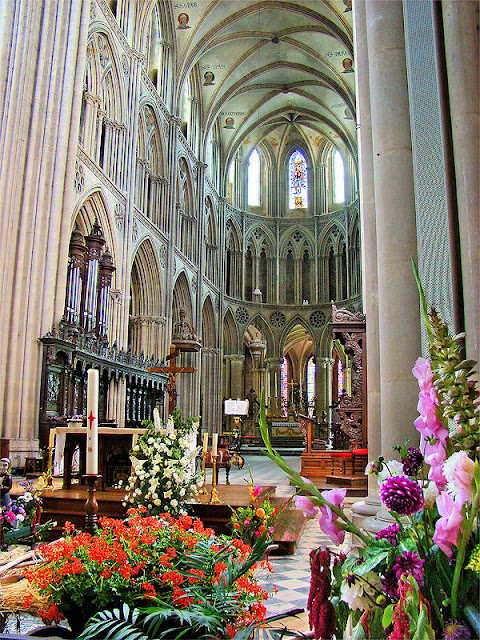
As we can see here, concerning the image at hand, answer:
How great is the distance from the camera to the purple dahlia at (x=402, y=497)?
1071 mm

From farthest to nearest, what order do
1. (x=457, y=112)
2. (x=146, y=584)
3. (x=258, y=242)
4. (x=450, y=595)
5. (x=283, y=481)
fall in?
(x=258, y=242) → (x=283, y=481) → (x=457, y=112) → (x=146, y=584) → (x=450, y=595)

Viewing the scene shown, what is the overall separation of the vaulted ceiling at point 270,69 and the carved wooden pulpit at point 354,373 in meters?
15.4

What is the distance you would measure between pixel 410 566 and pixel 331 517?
0.58 feet

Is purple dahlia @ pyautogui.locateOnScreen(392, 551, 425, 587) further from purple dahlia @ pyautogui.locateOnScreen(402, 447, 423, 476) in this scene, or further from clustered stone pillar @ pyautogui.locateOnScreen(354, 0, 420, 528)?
clustered stone pillar @ pyautogui.locateOnScreen(354, 0, 420, 528)

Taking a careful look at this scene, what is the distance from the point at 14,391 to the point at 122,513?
5.79 m

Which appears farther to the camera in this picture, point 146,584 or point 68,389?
point 68,389

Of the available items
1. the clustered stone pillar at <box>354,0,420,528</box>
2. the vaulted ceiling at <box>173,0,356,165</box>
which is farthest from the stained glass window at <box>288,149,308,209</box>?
the clustered stone pillar at <box>354,0,420,528</box>

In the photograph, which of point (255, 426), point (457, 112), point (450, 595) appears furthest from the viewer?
point (255, 426)

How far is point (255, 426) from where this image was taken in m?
29.5

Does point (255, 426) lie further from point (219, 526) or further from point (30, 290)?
point (219, 526)

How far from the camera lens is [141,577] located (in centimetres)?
204

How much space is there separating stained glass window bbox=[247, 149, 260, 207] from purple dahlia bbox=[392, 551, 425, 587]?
106ft

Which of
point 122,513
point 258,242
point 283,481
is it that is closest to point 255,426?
point 258,242

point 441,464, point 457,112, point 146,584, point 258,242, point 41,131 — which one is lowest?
point 146,584
